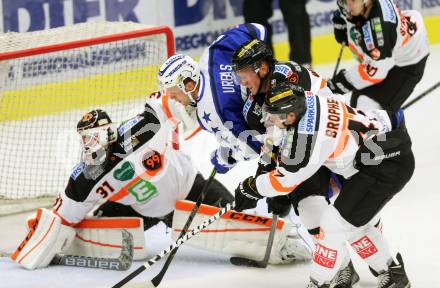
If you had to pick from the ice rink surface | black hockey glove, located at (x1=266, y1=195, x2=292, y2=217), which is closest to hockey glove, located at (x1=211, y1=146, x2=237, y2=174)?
black hockey glove, located at (x1=266, y1=195, x2=292, y2=217)

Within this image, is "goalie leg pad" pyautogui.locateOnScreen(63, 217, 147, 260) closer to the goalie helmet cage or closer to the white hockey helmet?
the white hockey helmet

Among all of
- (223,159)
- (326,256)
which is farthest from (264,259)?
(326,256)

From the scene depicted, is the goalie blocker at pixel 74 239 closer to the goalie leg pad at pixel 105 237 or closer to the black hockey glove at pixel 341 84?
the goalie leg pad at pixel 105 237

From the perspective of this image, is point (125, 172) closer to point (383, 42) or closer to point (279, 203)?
point (279, 203)

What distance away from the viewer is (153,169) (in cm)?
479

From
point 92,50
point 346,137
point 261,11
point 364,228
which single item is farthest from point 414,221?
point 261,11

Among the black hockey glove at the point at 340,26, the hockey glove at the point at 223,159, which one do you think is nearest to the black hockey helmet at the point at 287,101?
the hockey glove at the point at 223,159

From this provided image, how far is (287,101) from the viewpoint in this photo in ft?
12.4

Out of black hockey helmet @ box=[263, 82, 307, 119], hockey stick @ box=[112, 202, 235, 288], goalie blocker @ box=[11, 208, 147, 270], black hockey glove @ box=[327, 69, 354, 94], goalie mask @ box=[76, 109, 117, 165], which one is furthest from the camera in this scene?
black hockey glove @ box=[327, 69, 354, 94]

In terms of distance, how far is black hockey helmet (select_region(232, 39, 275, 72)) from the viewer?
4.13 meters

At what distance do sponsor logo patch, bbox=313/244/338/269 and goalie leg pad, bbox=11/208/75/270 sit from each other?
4.31 feet

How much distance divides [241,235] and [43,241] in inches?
35.1

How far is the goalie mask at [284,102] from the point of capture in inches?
149

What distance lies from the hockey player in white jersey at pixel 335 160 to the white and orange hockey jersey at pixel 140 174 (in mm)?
764
